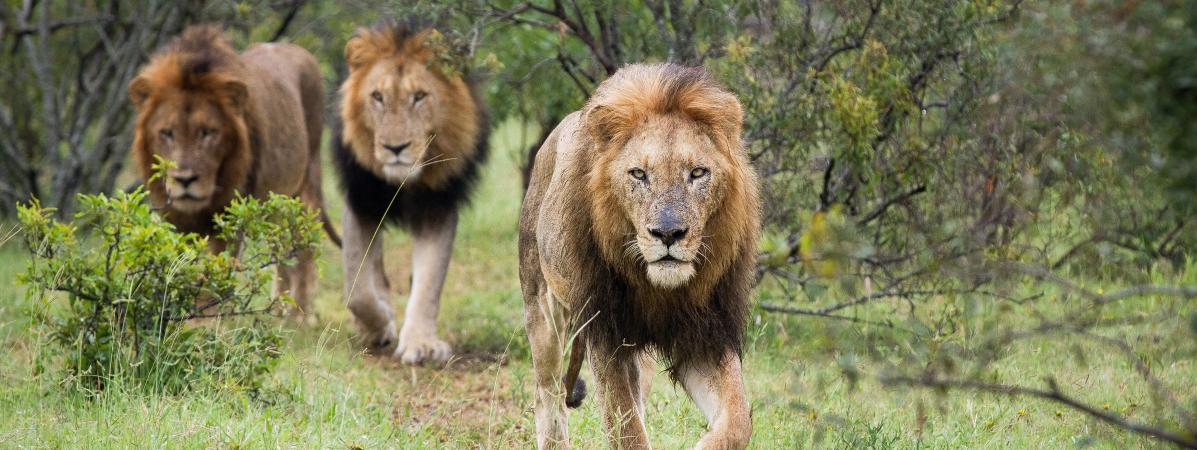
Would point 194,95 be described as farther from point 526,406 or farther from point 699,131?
point 699,131

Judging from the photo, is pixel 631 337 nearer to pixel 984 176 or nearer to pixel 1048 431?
pixel 1048 431

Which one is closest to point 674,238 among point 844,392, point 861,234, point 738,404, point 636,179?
point 636,179

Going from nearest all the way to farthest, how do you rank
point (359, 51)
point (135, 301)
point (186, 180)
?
1. point (135, 301)
2. point (186, 180)
3. point (359, 51)

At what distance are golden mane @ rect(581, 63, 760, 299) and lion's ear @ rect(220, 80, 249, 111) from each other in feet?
11.8

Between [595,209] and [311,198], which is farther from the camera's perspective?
[311,198]

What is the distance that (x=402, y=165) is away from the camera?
24.3 feet

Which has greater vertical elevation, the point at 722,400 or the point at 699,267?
the point at 699,267

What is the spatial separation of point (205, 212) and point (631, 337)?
3718 mm

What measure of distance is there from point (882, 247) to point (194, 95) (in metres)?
3.63

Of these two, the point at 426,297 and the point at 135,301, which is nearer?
the point at 135,301

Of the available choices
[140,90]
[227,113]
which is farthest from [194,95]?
[140,90]

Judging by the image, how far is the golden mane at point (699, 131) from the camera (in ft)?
13.6

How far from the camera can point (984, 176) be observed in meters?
6.42

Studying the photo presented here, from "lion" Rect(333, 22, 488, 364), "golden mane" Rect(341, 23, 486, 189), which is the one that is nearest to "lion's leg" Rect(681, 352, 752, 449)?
"lion" Rect(333, 22, 488, 364)
